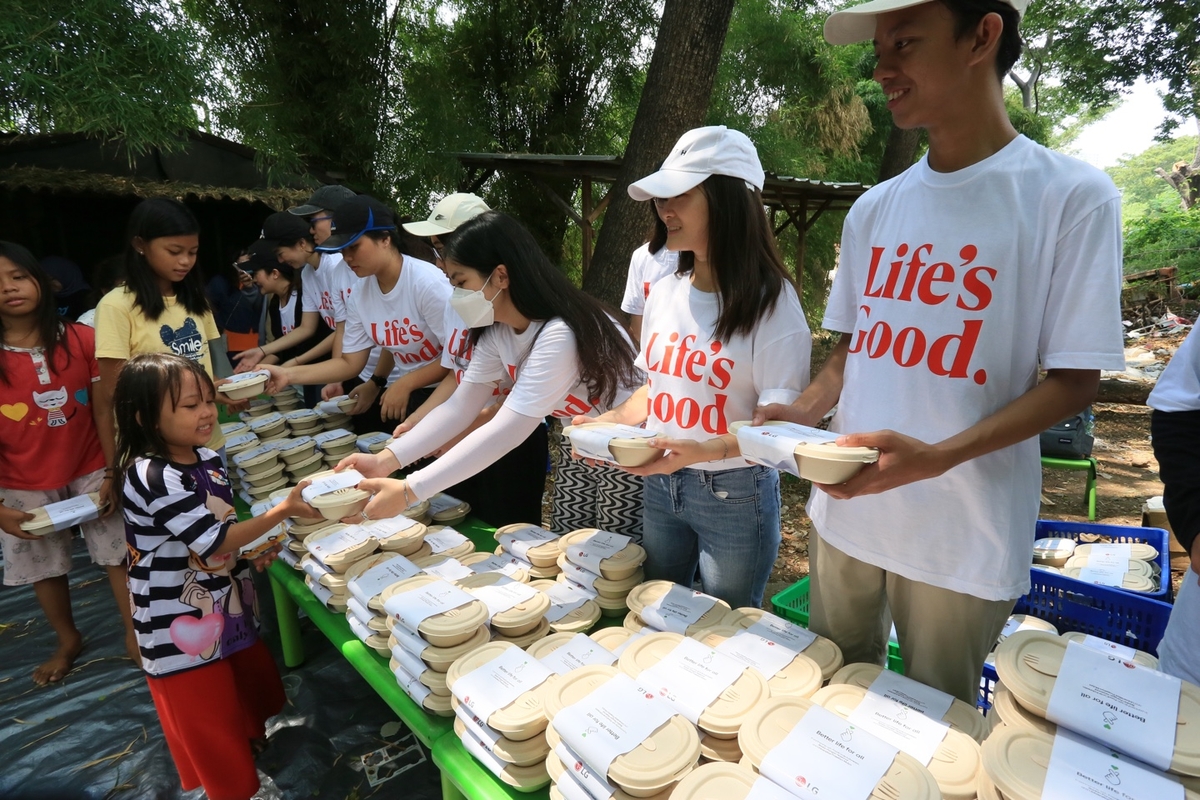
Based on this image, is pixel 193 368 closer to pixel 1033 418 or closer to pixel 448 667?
pixel 448 667

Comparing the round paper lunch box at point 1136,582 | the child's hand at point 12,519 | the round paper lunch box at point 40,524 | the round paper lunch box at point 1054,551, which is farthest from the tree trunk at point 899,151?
the child's hand at point 12,519

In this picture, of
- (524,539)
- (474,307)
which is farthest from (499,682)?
(474,307)

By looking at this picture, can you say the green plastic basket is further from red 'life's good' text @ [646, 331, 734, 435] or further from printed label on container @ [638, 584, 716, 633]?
red 'life's good' text @ [646, 331, 734, 435]

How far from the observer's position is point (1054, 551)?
91.4 inches

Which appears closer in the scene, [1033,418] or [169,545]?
[1033,418]

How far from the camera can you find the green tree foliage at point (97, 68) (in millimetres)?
3350

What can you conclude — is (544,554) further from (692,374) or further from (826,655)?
(826,655)

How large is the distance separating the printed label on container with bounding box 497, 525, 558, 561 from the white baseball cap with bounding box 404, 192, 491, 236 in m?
1.16

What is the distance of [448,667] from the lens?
4.98 ft

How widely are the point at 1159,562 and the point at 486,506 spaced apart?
8.06ft

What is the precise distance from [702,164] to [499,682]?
1.27 metres

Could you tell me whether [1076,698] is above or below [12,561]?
above

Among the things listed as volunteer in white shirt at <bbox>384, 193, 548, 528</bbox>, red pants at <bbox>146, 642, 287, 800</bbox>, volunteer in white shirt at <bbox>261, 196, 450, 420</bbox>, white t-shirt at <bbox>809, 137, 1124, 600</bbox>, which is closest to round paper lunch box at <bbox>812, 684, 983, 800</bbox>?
white t-shirt at <bbox>809, 137, 1124, 600</bbox>

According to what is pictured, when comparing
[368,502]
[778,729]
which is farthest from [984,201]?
[368,502]
